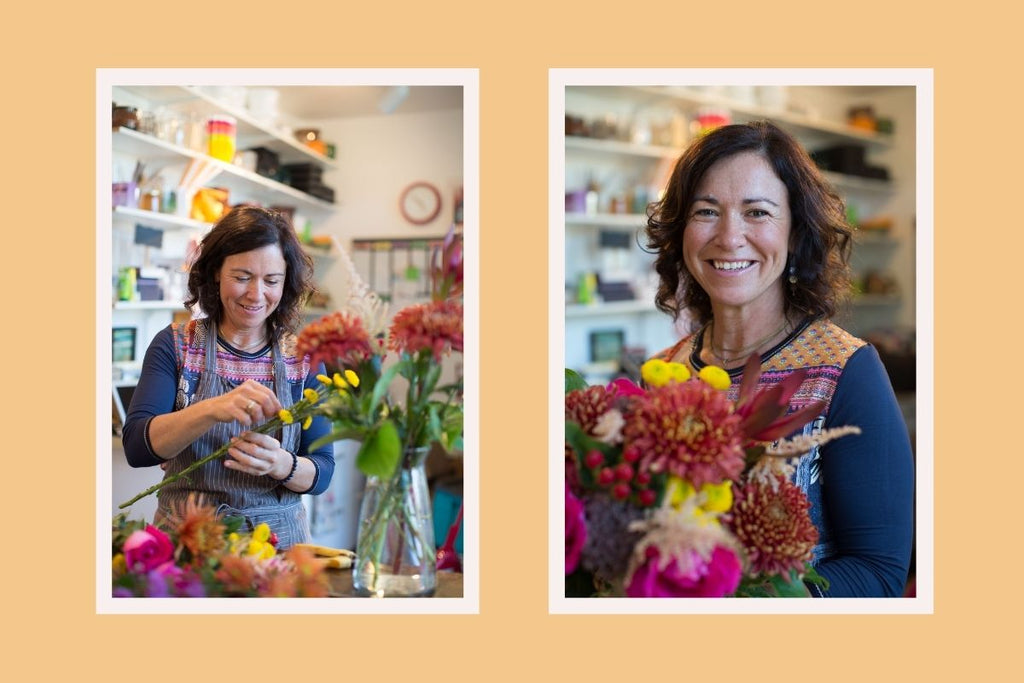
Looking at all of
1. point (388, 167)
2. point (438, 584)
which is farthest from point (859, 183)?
point (438, 584)

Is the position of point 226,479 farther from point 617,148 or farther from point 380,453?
point 617,148

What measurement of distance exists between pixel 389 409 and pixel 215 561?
1.28 ft

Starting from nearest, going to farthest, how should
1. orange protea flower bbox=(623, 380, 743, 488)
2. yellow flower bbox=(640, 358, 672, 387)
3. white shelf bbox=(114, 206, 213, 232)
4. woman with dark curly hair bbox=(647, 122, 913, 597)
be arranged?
orange protea flower bbox=(623, 380, 743, 488), yellow flower bbox=(640, 358, 672, 387), woman with dark curly hair bbox=(647, 122, 913, 597), white shelf bbox=(114, 206, 213, 232)

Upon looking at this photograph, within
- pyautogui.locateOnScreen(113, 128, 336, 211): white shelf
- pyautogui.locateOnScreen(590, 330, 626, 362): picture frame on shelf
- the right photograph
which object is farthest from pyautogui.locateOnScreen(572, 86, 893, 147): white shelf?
pyautogui.locateOnScreen(113, 128, 336, 211): white shelf

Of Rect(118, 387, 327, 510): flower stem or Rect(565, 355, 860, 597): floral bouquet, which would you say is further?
Rect(118, 387, 327, 510): flower stem

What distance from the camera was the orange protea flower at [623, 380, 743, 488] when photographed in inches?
46.6

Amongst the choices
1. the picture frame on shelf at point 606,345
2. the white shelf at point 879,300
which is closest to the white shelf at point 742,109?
the white shelf at point 879,300

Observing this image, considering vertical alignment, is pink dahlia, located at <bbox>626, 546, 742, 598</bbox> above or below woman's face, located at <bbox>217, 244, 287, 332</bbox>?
below

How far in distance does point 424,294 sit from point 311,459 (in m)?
0.34

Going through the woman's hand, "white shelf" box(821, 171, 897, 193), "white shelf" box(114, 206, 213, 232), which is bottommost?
the woman's hand

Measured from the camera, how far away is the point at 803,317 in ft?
4.96

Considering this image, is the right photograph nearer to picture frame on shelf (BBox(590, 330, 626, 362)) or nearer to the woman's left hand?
the woman's left hand

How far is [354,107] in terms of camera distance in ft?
5.64

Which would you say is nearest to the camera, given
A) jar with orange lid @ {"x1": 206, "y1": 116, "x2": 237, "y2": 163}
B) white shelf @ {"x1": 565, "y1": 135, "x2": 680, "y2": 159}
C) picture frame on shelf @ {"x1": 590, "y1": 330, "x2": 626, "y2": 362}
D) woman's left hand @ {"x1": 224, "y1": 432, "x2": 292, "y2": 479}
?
woman's left hand @ {"x1": 224, "y1": 432, "x2": 292, "y2": 479}
